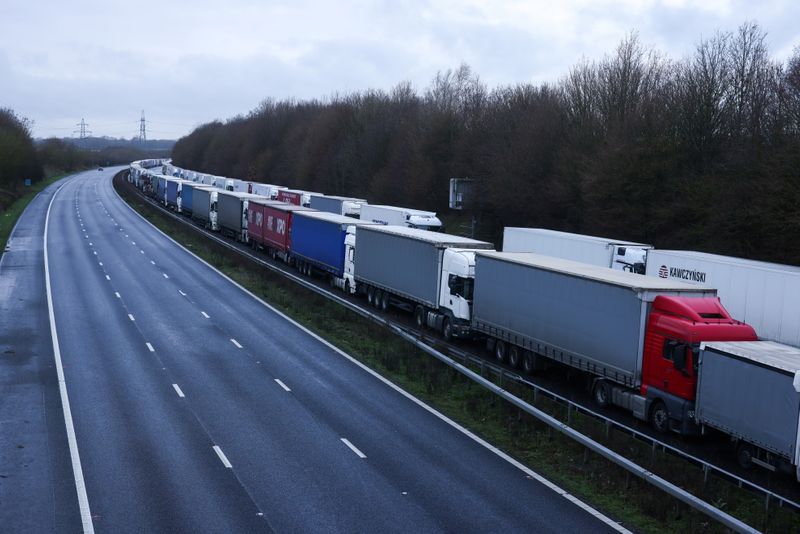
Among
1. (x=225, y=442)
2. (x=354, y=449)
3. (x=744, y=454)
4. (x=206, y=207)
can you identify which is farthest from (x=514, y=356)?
(x=206, y=207)

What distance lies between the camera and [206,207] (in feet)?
263

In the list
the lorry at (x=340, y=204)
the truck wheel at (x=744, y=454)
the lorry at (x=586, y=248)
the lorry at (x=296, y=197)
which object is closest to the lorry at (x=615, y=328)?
the truck wheel at (x=744, y=454)

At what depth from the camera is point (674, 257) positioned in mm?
32312

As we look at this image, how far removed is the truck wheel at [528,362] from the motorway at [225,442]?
16.2 feet

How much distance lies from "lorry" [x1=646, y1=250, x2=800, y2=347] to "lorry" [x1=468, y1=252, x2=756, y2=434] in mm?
4495

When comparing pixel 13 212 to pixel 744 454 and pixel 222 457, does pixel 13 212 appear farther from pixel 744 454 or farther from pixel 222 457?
pixel 744 454

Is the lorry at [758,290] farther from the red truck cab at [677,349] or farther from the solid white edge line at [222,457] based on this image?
the solid white edge line at [222,457]

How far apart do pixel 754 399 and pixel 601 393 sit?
20.0 ft

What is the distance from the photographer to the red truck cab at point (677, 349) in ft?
68.8

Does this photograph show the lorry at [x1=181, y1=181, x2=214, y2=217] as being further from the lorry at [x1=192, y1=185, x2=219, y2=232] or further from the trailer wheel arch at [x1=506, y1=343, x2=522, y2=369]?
the trailer wheel arch at [x1=506, y1=343, x2=522, y2=369]

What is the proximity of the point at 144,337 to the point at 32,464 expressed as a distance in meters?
14.3

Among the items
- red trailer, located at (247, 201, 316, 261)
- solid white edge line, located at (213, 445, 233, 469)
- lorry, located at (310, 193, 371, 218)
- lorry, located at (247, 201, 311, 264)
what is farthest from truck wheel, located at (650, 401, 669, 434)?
lorry, located at (310, 193, 371, 218)

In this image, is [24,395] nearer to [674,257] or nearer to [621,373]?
[621,373]

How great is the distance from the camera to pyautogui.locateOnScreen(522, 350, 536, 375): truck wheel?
2771 cm
